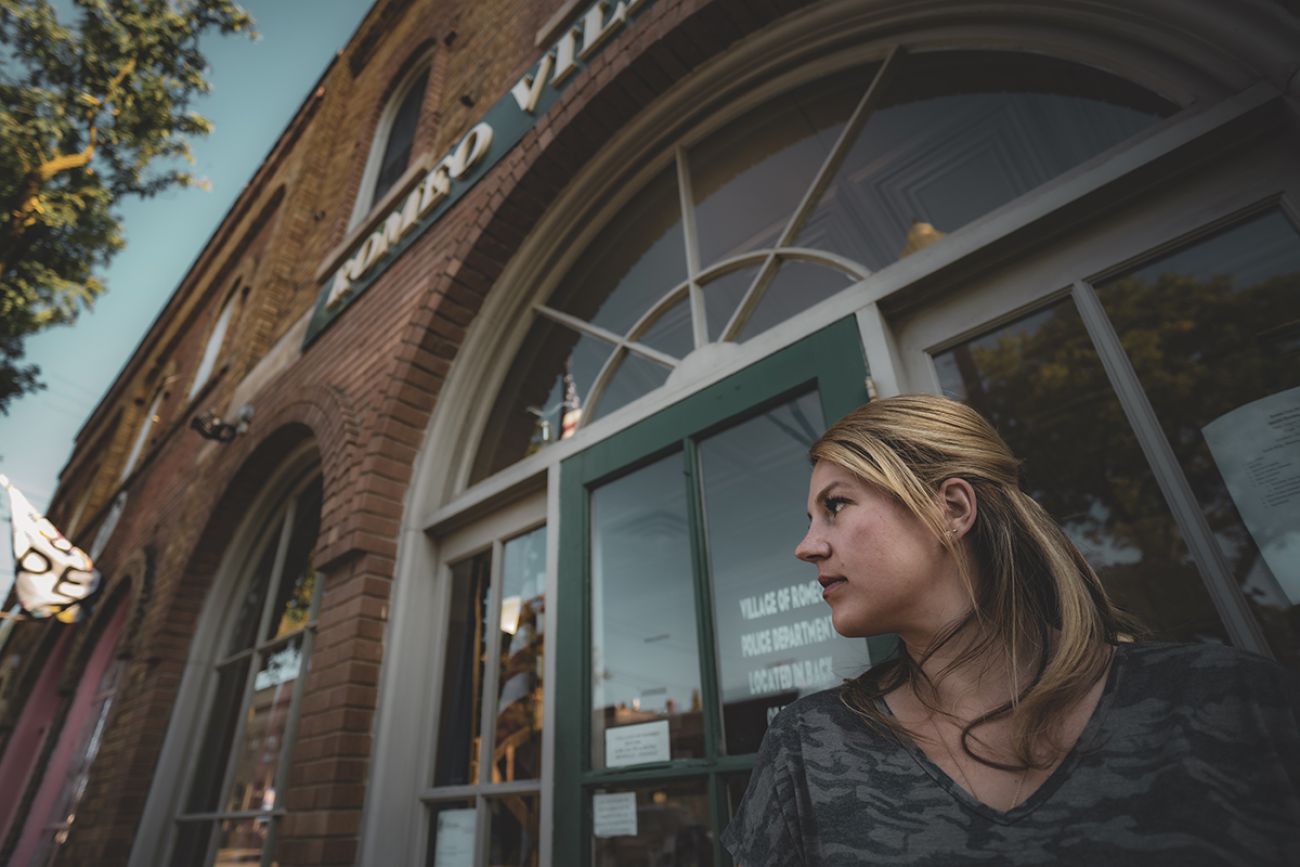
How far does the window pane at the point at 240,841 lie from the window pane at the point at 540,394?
1.97m

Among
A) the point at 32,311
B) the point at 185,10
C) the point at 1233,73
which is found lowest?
the point at 1233,73

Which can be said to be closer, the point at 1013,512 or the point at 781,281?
the point at 1013,512

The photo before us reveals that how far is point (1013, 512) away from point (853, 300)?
916 millimetres

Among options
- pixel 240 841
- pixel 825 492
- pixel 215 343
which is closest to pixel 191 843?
pixel 240 841

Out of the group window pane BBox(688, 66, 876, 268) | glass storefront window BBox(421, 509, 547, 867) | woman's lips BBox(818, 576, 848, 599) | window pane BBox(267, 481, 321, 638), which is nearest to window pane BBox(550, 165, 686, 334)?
window pane BBox(688, 66, 876, 268)

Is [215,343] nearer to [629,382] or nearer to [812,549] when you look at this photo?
[629,382]

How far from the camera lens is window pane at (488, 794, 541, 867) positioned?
200cm

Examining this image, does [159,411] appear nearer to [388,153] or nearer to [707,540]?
[388,153]

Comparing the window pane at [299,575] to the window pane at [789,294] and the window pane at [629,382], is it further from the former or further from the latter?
the window pane at [789,294]

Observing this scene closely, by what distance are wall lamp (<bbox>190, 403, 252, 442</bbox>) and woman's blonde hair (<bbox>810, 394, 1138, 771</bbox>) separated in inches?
172

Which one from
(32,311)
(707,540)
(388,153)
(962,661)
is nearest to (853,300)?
(707,540)

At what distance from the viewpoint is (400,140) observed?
5148 millimetres

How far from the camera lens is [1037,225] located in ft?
4.90

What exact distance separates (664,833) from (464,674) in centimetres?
112
